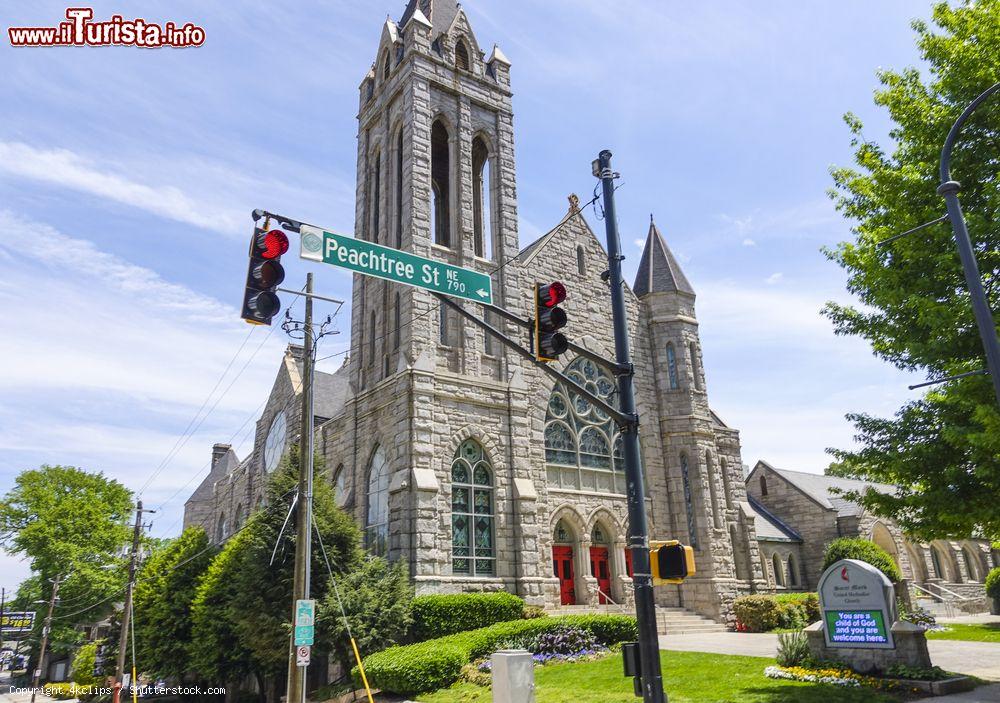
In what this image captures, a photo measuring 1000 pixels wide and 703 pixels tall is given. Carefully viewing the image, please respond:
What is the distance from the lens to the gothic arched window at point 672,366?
2941 cm

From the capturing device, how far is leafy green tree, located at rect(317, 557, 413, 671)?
17875 mm

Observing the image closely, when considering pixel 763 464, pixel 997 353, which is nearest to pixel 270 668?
pixel 997 353

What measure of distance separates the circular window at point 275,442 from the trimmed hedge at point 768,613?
1975 cm

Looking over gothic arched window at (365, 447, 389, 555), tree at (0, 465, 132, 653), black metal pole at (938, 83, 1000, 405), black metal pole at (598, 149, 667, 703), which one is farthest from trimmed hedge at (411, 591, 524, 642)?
tree at (0, 465, 132, 653)

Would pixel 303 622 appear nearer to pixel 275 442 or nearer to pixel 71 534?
pixel 275 442

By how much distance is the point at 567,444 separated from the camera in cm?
2619

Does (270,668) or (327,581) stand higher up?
(327,581)

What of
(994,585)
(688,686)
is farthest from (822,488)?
(688,686)

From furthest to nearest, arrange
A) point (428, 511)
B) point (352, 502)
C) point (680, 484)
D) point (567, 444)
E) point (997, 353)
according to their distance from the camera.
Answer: point (680, 484) → point (567, 444) → point (352, 502) → point (428, 511) → point (997, 353)

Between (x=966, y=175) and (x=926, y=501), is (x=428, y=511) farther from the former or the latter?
(x=966, y=175)

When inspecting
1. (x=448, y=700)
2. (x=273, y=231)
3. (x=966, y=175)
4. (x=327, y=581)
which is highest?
(x=966, y=175)

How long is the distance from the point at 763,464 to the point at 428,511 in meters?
26.0

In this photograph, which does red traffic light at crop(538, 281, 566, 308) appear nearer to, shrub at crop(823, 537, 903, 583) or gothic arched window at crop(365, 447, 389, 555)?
gothic arched window at crop(365, 447, 389, 555)

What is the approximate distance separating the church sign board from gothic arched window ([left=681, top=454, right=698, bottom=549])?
1265 cm
